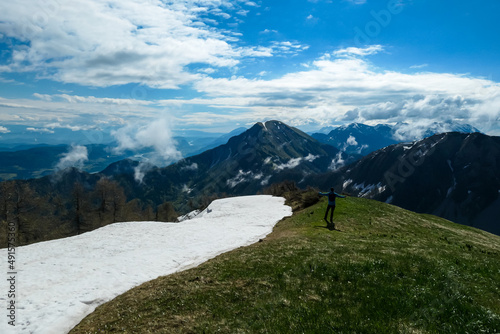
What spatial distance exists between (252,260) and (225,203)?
4117 centimetres

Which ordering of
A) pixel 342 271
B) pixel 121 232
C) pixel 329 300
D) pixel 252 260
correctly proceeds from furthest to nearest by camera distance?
pixel 121 232, pixel 252 260, pixel 342 271, pixel 329 300

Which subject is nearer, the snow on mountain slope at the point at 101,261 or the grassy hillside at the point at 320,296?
the grassy hillside at the point at 320,296

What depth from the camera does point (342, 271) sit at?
16375 mm

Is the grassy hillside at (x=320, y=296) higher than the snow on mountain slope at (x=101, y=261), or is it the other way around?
the grassy hillside at (x=320, y=296)

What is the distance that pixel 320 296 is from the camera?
13773mm

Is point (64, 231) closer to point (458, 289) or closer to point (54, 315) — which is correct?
point (54, 315)

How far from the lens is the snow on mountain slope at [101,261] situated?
15.8 m

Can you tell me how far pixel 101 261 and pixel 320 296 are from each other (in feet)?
69.5

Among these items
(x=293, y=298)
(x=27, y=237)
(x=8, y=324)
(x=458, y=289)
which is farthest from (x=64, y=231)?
(x=458, y=289)

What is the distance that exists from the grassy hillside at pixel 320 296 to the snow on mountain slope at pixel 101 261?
78.1 inches

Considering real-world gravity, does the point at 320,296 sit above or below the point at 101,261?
above

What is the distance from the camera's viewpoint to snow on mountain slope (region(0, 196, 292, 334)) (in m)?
15.8

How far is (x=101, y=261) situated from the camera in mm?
24656

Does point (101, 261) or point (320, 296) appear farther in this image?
point (101, 261)
